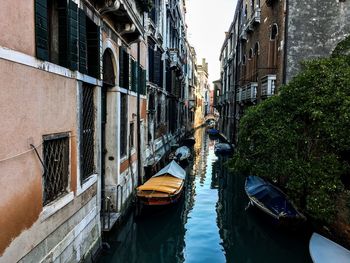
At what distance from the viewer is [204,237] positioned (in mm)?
10602

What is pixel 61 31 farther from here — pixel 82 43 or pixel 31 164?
pixel 31 164

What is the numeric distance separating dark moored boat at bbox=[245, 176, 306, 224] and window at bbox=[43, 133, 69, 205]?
22.0 ft

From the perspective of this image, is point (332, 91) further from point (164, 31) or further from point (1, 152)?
point (164, 31)

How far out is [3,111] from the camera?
400 cm

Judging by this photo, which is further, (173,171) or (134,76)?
(173,171)

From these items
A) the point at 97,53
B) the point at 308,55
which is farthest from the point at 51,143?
the point at 308,55

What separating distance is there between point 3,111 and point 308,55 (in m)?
12.4

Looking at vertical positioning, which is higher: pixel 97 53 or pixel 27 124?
pixel 97 53

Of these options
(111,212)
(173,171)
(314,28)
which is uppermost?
(314,28)

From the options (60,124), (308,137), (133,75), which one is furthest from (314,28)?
(60,124)

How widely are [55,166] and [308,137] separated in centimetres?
644

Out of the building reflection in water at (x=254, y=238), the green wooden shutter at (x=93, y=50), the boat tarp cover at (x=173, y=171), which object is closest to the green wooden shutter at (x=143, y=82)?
the boat tarp cover at (x=173, y=171)

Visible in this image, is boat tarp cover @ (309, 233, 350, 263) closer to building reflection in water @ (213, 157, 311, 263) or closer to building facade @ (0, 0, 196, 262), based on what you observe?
building reflection in water @ (213, 157, 311, 263)

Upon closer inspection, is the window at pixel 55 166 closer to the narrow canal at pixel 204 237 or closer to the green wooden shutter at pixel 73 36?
the green wooden shutter at pixel 73 36
